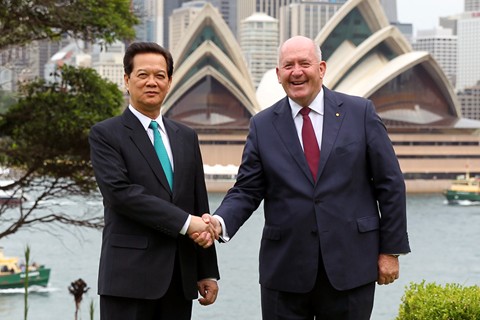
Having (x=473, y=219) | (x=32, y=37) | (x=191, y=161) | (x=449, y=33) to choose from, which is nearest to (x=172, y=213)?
(x=191, y=161)

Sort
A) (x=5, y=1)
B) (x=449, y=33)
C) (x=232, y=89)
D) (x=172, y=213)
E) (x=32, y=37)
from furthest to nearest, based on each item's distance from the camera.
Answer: (x=449, y=33)
(x=232, y=89)
(x=32, y=37)
(x=5, y=1)
(x=172, y=213)

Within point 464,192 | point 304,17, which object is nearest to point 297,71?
point 464,192

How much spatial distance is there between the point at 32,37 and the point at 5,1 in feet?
2.16

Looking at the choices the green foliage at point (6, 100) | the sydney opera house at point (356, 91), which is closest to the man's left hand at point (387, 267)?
the green foliage at point (6, 100)

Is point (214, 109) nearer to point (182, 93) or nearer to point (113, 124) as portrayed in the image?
point (182, 93)

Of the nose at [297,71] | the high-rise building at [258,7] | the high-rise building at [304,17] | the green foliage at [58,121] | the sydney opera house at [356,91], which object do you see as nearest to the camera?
the nose at [297,71]

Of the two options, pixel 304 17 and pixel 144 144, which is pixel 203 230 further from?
pixel 304 17

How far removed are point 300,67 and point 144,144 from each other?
503 mm

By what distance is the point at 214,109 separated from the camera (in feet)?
164

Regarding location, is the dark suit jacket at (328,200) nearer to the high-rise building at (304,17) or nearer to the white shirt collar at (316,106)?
the white shirt collar at (316,106)

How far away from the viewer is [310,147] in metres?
3.07

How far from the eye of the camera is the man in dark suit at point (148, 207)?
2.96 m

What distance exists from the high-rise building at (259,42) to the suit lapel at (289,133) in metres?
120

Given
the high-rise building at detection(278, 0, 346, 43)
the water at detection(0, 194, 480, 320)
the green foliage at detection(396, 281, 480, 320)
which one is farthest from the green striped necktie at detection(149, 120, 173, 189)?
the high-rise building at detection(278, 0, 346, 43)
